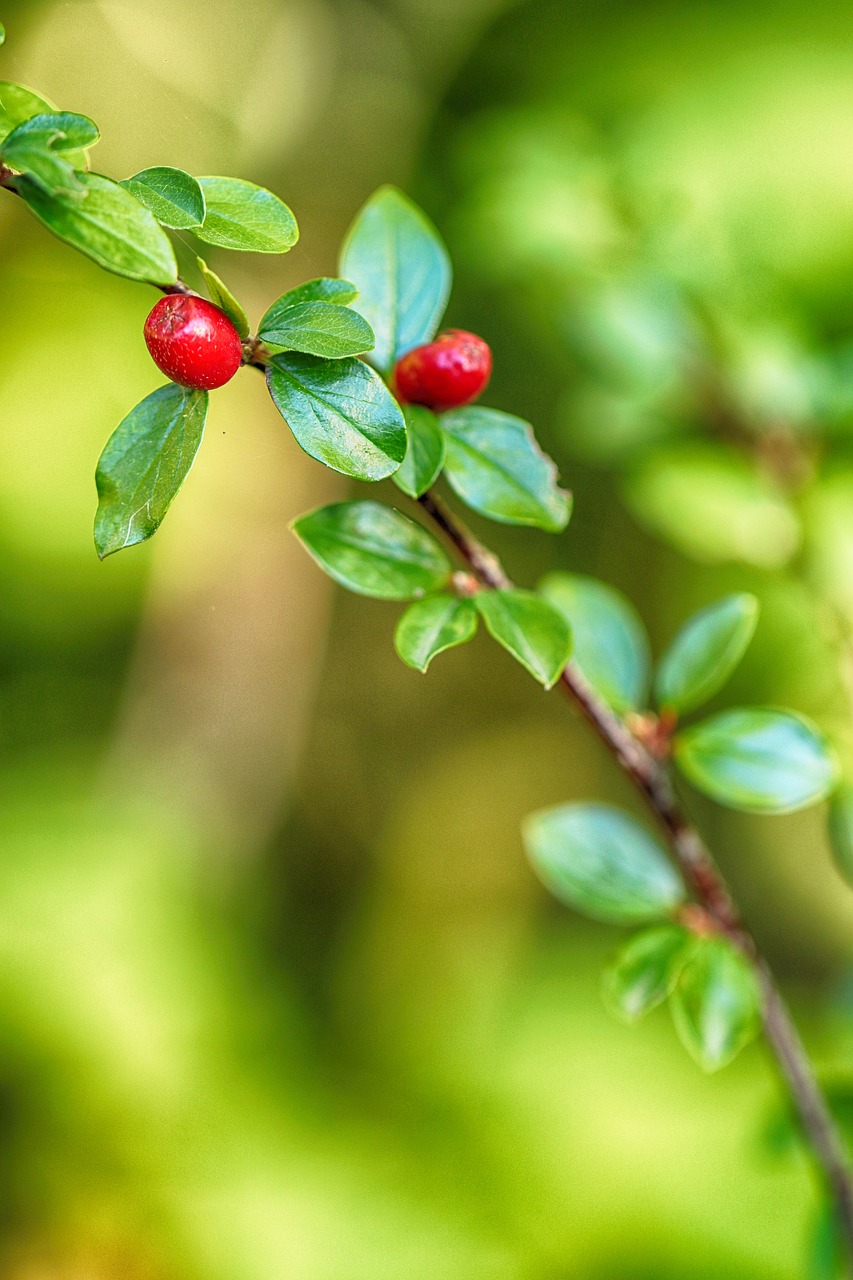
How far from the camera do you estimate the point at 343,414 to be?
302mm

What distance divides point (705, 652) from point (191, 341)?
316mm

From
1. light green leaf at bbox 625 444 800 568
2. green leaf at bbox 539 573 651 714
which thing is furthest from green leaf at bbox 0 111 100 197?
light green leaf at bbox 625 444 800 568

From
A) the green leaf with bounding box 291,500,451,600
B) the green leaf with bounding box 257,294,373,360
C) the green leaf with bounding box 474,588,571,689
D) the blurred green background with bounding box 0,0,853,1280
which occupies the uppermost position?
the green leaf with bounding box 257,294,373,360

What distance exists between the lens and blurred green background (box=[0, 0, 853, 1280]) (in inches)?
35.3

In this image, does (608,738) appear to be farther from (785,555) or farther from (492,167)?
(492,167)

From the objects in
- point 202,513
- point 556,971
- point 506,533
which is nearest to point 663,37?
point 506,533

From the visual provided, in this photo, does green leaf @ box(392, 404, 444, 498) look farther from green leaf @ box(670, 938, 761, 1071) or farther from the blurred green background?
the blurred green background

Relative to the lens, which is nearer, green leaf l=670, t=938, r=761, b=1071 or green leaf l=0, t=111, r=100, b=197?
green leaf l=0, t=111, r=100, b=197

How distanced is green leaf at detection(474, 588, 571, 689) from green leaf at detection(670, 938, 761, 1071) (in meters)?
0.21

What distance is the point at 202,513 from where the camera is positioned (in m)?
1.80

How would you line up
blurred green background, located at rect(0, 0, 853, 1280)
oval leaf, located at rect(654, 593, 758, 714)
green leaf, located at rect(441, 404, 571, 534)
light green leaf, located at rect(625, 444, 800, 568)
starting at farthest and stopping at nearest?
blurred green background, located at rect(0, 0, 853, 1280)
light green leaf, located at rect(625, 444, 800, 568)
oval leaf, located at rect(654, 593, 758, 714)
green leaf, located at rect(441, 404, 571, 534)

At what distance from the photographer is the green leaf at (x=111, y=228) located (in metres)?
0.26

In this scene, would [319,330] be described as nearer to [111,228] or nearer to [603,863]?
[111,228]

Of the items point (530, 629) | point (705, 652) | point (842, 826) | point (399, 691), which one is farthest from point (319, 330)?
point (399, 691)
